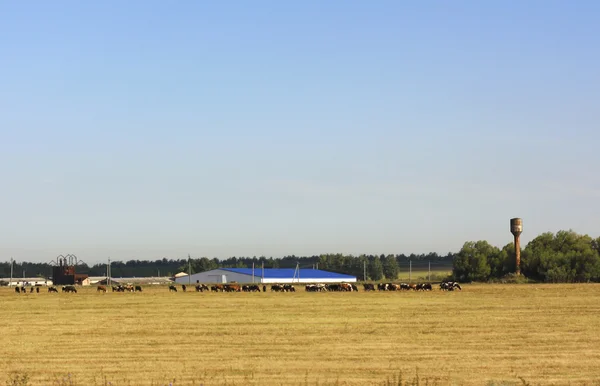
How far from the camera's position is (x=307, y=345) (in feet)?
101

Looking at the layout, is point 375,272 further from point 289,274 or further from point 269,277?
point 269,277

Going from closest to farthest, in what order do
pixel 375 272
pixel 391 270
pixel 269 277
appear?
pixel 269 277 < pixel 375 272 < pixel 391 270

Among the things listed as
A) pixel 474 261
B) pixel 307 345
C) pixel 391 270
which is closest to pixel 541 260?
pixel 474 261

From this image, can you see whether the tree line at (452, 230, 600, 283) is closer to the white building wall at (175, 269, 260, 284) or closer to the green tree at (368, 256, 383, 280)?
the white building wall at (175, 269, 260, 284)

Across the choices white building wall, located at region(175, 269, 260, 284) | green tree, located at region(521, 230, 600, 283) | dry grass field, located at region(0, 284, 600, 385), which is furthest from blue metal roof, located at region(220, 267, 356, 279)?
dry grass field, located at region(0, 284, 600, 385)

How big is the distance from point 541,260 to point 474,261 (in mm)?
8661

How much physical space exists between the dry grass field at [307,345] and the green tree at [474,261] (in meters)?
53.3

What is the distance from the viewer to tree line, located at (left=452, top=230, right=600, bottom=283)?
9875cm

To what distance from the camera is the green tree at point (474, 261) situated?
10462 centimetres

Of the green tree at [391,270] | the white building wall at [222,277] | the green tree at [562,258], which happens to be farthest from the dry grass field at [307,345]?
the green tree at [391,270]

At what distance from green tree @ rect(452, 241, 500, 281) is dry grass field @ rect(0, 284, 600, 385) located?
53.3 meters

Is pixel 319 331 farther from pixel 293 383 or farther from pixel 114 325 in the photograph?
pixel 293 383

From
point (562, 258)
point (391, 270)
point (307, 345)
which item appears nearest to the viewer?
point (307, 345)

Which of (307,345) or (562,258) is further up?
(562,258)
